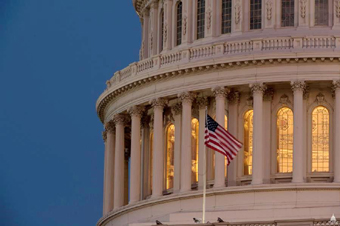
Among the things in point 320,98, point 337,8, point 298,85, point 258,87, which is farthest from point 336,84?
point 337,8

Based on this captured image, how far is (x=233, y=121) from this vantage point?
107000 millimetres

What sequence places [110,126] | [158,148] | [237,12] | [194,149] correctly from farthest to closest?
[110,126]
[158,148]
[237,12]
[194,149]

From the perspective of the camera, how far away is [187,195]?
345 ft

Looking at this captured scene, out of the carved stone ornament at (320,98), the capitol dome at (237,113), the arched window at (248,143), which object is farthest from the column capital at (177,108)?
the carved stone ornament at (320,98)

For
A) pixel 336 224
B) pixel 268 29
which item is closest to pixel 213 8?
pixel 268 29

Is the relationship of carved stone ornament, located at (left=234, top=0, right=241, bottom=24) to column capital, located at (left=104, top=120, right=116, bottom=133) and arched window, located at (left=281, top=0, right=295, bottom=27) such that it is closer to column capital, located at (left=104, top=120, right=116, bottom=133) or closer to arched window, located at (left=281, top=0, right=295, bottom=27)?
arched window, located at (left=281, top=0, right=295, bottom=27)

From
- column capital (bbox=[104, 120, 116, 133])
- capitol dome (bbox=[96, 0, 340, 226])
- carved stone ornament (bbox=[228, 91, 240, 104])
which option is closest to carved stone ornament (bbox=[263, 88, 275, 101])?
capitol dome (bbox=[96, 0, 340, 226])

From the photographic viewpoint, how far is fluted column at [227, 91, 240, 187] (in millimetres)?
106062

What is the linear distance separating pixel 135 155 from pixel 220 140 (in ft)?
47.3

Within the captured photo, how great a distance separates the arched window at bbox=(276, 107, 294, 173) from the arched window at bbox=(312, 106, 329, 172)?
129cm

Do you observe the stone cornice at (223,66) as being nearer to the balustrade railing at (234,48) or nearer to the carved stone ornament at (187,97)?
the balustrade railing at (234,48)

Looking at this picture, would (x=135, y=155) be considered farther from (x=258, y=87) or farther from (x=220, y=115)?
(x=258, y=87)

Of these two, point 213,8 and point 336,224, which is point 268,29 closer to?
point 213,8

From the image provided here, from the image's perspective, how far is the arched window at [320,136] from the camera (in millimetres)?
105312
